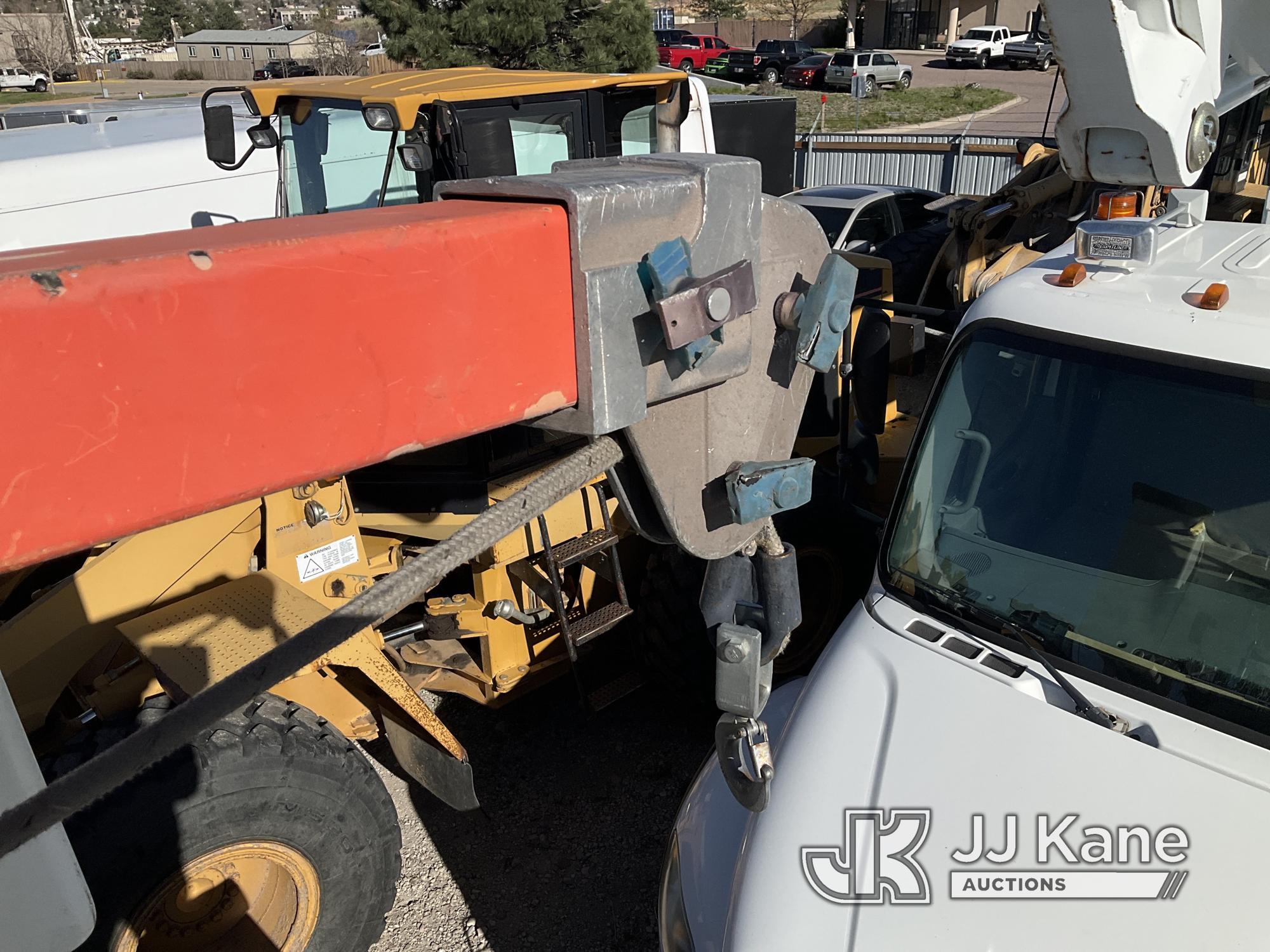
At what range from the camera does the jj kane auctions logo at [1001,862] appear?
2.09 m

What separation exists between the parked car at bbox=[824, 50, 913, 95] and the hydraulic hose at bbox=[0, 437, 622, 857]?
35.3m

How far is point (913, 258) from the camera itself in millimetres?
9398

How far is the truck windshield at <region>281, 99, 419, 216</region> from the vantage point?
518cm

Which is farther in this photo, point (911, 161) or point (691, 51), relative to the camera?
point (691, 51)

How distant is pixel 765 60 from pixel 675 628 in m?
37.6

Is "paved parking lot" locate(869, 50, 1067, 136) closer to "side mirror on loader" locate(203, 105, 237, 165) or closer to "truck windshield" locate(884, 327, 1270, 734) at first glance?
"side mirror on loader" locate(203, 105, 237, 165)

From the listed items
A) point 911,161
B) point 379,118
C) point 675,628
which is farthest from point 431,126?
point 911,161

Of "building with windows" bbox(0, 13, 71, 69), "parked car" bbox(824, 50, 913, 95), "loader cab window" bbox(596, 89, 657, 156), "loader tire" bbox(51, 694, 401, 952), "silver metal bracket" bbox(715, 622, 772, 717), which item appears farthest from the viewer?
"building with windows" bbox(0, 13, 71, 69)

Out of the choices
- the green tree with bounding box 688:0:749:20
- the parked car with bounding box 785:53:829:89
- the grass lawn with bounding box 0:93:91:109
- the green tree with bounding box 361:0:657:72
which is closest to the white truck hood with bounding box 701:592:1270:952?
the green tree with bounding box 361:0:657:72

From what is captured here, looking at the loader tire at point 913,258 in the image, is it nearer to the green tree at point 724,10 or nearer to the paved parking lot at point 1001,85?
the paved parking lot at point 1001,85

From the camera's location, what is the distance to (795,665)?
4.63 meters

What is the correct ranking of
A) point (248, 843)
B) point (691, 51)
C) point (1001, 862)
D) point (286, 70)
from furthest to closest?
point (691, 51), point (286, 70), point (248, 843), point (1001, 862)

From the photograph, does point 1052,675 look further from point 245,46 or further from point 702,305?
point 245,46

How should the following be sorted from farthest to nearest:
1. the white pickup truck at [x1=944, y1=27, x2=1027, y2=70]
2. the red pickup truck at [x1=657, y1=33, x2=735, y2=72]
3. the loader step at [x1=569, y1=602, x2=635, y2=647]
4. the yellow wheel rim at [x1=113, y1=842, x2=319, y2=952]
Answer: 1. the white pickup truck at [x1=944, y1=27, x2=1027, y2=70]
2. the red pickup truck at [x1=657, y1=33, x2=735, y2=72]
3. the loader step at [x1=569, y1=602, x2=635, y2=647]
4. the yellow wheel rim at [x1=113, y1=842, x2=319, y2=952]
